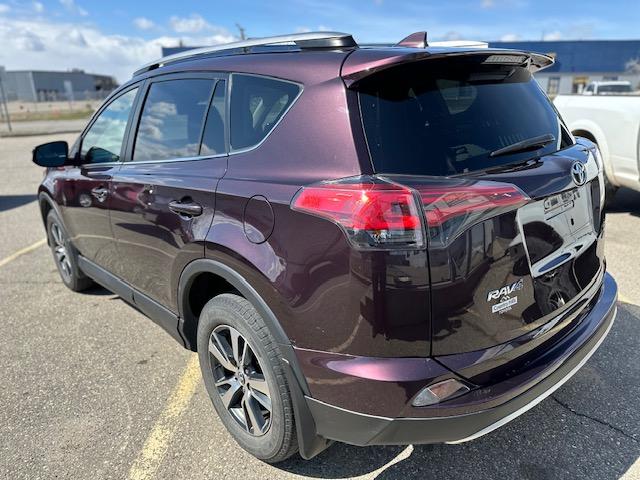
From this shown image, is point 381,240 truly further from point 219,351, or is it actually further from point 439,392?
point 219,351

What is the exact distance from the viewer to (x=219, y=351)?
2.47m

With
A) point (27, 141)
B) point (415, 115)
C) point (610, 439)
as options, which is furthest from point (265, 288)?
point (27, 141)

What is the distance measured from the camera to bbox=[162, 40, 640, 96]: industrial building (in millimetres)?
52094

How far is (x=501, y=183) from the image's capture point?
1791 mm

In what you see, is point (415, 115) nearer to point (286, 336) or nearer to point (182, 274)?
point (286, 336)

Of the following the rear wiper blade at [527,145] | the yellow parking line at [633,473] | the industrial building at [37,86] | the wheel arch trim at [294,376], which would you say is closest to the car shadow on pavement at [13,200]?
the wheel arch trim at [294,376]

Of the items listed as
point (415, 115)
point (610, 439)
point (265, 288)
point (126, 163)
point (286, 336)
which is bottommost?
point (610, 439)

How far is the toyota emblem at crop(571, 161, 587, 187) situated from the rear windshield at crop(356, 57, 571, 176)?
139 millimetres

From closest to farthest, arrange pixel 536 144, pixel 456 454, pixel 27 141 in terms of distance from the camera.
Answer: pixel 536 144 → pixel 456 454 → pixel 27 141

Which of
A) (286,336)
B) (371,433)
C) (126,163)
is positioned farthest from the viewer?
(126,163)

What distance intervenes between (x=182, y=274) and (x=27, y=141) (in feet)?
73.5

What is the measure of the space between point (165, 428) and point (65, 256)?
2.64m

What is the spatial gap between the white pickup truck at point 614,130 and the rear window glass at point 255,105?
16.7 feet

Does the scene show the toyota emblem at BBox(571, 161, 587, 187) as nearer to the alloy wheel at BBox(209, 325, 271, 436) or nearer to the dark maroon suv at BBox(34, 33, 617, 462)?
the dark maroon suv at BBox(34, 33, 617, 462)
